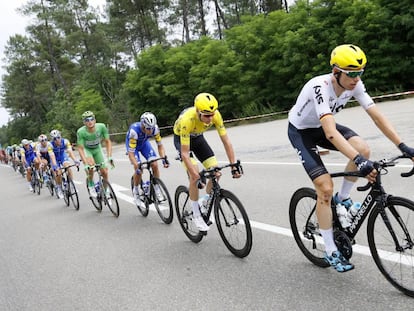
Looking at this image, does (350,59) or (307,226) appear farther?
(307,226)

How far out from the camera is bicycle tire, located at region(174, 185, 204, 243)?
557cm

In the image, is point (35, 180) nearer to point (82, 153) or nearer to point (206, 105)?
point (82, 153)

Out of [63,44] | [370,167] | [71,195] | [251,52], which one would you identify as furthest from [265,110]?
[63,44]

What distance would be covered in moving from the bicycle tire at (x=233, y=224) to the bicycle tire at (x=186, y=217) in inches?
23.4

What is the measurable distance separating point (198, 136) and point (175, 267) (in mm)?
1965

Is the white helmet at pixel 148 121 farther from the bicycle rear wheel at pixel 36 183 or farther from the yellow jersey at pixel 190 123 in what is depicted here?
the bicycle rear wheel at pixel 36 183

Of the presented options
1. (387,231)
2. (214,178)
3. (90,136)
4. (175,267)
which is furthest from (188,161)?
(90,136)

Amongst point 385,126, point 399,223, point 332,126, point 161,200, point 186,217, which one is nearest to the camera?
point 399,223

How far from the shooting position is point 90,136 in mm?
8719

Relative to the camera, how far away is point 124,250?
18.8 feet

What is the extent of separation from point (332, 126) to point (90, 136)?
6.43 metres

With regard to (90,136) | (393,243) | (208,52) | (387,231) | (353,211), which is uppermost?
(208,52)

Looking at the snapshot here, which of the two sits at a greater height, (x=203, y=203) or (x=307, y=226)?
(x=203, y=203)

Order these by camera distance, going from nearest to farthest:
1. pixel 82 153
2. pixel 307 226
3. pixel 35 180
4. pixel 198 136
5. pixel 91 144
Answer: pixel 307 226 < pixel 198 136 < pixel 82 153 < pixel 91 144 < pixel 35 180
